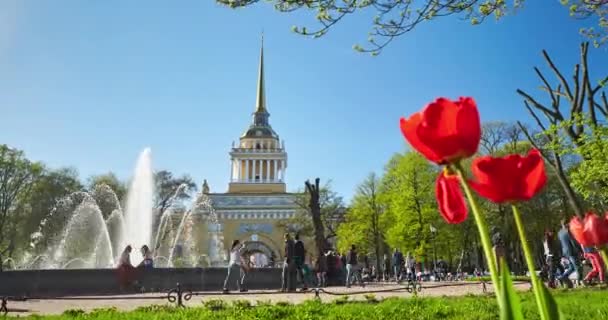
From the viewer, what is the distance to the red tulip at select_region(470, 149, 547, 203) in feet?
4.59

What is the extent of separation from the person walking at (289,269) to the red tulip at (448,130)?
15.4m

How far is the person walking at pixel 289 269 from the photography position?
54.5 feet

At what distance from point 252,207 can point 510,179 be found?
235 feet

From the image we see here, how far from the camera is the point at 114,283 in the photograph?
1741 cm

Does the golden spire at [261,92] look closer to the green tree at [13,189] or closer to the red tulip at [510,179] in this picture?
the green tree at [13,189]

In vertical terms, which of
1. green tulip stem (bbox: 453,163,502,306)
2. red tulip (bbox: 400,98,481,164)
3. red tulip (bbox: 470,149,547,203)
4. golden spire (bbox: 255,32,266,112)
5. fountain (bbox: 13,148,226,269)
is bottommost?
green tulip stem (bbox: 453,163,502,306)

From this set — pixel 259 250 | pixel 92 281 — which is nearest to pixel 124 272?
pixel 92 281

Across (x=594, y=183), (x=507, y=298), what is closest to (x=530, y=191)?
(x=507, y=298)

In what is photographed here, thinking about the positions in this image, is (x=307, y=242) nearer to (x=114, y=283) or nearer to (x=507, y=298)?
(x=114, y=283)

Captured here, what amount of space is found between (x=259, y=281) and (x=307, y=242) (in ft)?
155

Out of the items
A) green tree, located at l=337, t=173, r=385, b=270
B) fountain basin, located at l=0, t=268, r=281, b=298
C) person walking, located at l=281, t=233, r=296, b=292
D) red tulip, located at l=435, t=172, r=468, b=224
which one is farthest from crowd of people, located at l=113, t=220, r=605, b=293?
green tree, located at l=337, t=173, r=385, b=270

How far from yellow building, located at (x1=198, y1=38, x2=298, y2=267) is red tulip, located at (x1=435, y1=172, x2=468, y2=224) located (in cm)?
5916

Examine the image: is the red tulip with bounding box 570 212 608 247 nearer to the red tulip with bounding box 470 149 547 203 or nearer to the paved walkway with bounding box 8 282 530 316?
the red tulip with bounding box 470 149 547 203

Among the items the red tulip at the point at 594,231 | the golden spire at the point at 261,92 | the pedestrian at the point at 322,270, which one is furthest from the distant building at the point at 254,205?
the red tulip at the point at 594,231
